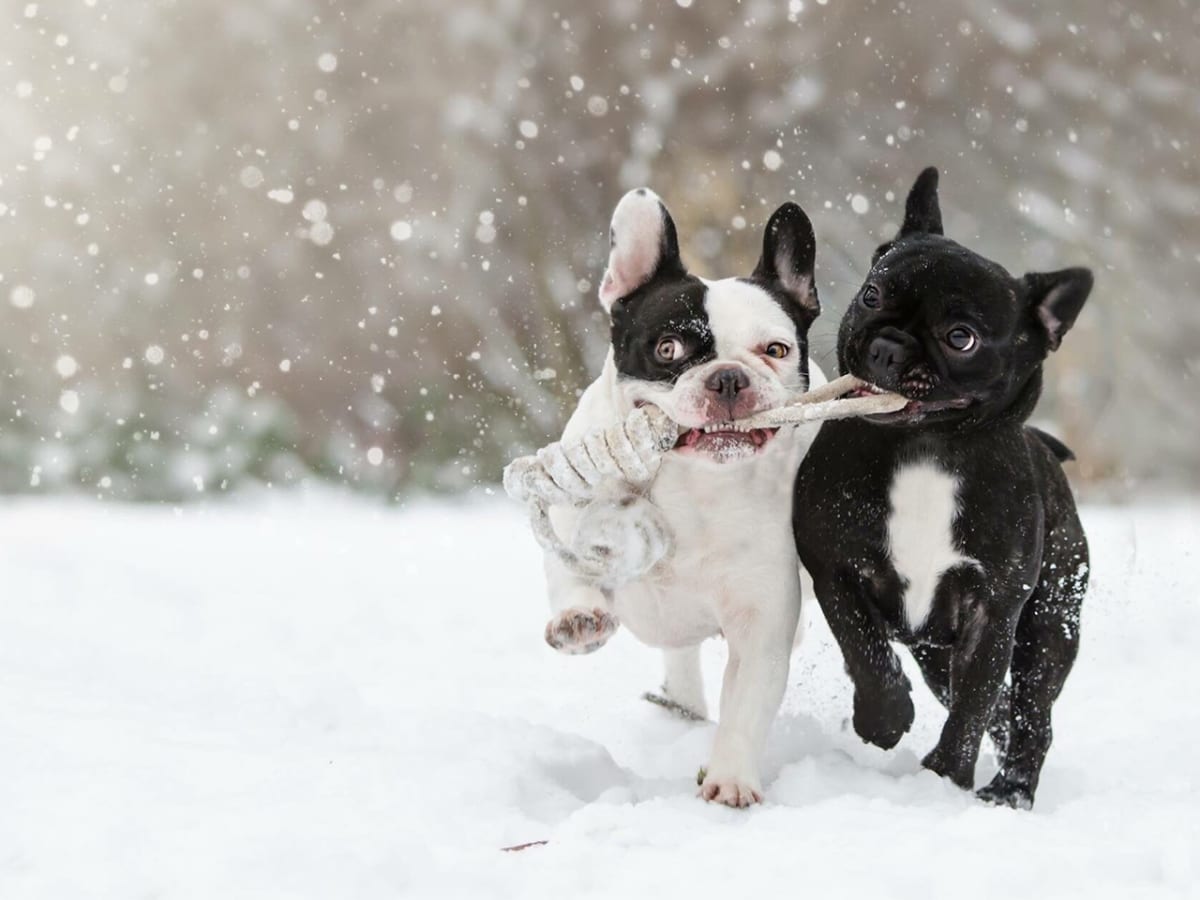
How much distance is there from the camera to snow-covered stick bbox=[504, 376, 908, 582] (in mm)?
3100

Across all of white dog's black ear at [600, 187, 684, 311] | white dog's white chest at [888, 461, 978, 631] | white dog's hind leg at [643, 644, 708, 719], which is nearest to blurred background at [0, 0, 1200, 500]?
white dog's hind leg at [643, 644, 708, 719]

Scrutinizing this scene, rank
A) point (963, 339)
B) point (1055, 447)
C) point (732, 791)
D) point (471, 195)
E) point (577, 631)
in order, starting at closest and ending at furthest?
point (963, 339) < point (732, 791) < point (577, 631) < point (1055, 447) < point (471, 195)

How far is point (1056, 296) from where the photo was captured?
3049mm

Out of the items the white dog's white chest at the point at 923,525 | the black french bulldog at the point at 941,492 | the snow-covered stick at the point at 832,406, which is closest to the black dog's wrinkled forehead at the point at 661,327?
the snow-covered stick at the point at 832,406

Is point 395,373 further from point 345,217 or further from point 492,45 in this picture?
point 492,45

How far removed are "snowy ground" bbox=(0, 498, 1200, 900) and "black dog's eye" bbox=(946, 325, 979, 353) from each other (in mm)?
990

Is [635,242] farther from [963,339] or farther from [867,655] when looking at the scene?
[867,655]

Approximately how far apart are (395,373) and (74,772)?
336 inches

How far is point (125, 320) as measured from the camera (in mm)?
11773

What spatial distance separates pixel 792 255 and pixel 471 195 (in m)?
7.26

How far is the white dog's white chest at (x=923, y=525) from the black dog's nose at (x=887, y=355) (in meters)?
0.27

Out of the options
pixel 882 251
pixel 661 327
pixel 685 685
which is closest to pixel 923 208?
pixel 882 251

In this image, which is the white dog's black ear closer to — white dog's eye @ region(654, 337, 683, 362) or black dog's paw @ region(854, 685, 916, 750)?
white dog's eye @ region(654, 337, 683, 362)

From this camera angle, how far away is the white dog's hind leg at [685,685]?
168 inches
